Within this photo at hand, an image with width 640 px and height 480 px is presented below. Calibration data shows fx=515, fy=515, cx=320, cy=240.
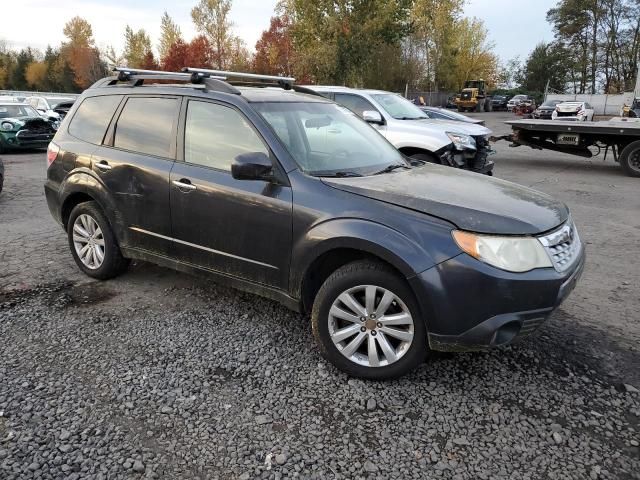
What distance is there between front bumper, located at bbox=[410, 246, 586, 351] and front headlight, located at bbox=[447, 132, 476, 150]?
240 inches

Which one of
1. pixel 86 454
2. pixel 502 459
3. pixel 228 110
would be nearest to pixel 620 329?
pixel 502 459

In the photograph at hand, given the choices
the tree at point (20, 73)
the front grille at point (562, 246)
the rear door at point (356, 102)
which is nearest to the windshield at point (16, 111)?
the rear door at point (356, 102)

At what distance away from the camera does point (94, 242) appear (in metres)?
4.61

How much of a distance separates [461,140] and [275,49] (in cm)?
3857

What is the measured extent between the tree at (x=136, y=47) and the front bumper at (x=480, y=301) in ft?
204

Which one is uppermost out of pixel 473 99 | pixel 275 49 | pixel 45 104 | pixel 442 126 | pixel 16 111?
pixel 275 49

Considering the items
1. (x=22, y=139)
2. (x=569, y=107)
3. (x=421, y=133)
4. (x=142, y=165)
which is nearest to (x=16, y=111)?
(x=22, y=139)

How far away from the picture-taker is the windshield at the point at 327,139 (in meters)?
3.60

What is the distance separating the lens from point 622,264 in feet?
17.7

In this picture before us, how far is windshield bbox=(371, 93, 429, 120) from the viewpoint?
9.49 metres

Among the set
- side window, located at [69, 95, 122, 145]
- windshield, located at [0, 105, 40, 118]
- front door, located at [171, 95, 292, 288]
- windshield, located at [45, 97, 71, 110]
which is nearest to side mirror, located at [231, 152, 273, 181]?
front door, located at [171, 95, 292, 288]

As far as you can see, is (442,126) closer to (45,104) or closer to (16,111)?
(16,111)

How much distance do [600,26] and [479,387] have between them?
216 ft

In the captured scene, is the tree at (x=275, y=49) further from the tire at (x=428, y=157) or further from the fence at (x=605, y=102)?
the tire at (x=428, y=157)
